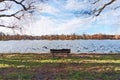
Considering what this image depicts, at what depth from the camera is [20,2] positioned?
4069cm

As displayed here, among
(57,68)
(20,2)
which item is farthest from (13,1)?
(57,68)

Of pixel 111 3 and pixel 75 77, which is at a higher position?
pixel 111 3

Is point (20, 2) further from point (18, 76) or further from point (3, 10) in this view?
point (18, 76)

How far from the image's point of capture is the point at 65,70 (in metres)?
20.4

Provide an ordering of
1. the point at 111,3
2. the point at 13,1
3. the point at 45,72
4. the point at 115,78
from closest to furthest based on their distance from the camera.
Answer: the point at 115,78, the point at 45,72, the point at 111,3, the point at 13,1

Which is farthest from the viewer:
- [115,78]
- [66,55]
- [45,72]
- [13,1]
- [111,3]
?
[13,1]

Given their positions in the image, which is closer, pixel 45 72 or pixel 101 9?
pixel 45 72

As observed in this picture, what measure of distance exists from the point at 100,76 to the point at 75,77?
123cm

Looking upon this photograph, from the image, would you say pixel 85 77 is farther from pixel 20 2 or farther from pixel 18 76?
pixel 20 2

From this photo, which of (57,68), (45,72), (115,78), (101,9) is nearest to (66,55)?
(101,9)

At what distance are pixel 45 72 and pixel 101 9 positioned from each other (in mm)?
16959

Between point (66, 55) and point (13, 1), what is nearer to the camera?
point (66, 55)

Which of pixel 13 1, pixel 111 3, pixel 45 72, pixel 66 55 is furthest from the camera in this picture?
pixel 13 1

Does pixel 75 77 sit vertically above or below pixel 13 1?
below
